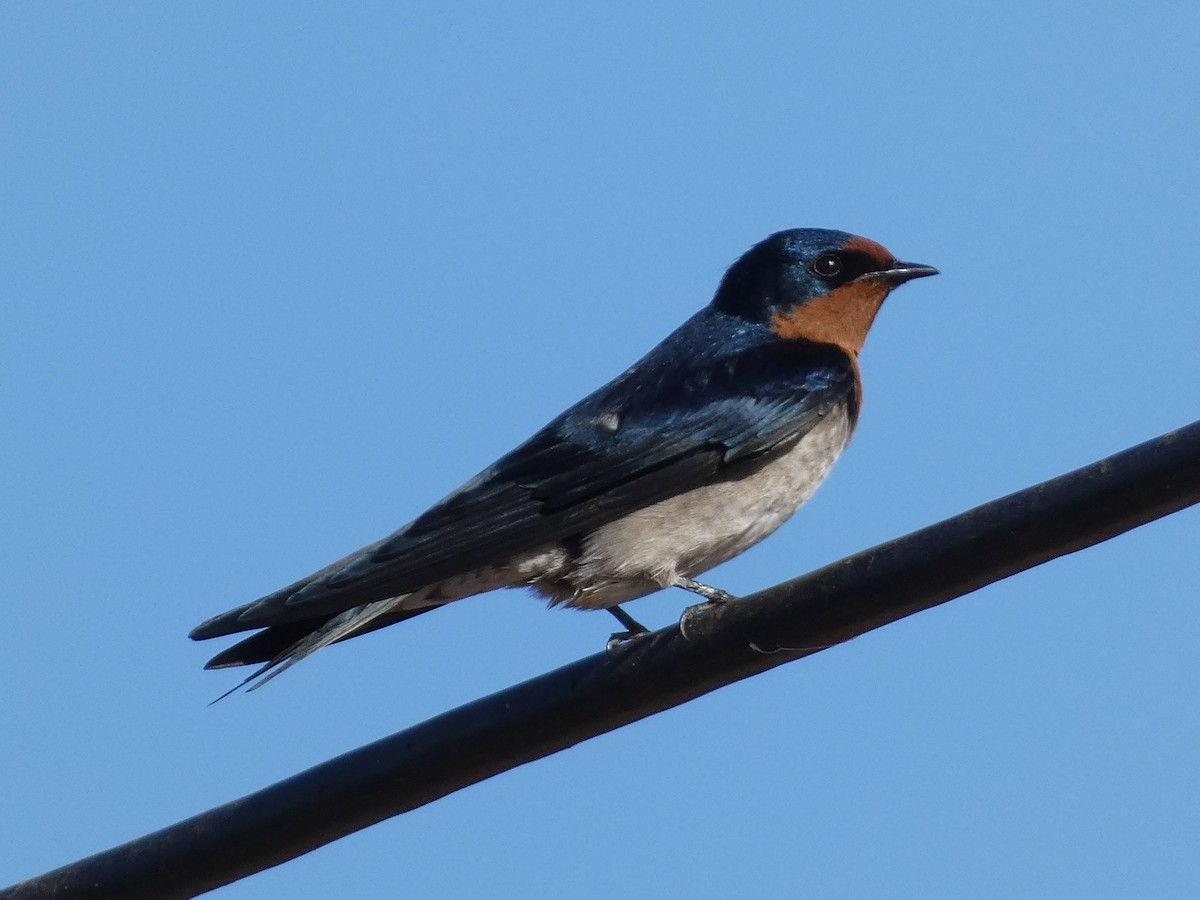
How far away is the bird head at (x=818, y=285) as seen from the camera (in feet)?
22.4

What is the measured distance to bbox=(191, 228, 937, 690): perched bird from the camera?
16.4 ft

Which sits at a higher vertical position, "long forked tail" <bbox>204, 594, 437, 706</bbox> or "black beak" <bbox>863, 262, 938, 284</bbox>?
"black beak" <bbox>863, 262, 938, 284</bbox>

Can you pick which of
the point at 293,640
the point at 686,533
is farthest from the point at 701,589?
the point at 293,640

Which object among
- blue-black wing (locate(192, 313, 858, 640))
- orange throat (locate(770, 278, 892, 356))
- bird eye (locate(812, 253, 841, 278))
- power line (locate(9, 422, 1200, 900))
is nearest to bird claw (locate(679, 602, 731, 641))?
power line (locate(9, 422, 1200, 900))

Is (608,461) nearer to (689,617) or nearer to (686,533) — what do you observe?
(686,533)

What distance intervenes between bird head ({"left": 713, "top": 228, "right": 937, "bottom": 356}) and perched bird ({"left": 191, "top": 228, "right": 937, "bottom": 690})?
0.28ft

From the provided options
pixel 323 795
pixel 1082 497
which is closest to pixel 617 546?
pixel 323 795

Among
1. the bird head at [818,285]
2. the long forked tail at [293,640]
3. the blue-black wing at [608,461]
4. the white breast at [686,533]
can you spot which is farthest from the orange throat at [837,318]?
the long forked tail at [293,640]

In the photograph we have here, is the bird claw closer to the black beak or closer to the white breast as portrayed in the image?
the white breast

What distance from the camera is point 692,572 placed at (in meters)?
5.76

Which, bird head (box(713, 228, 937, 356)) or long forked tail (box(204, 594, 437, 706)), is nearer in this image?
long forked tail (box(204, 594, 437, 706))

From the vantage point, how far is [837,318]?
6.81m

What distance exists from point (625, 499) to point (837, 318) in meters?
1.58

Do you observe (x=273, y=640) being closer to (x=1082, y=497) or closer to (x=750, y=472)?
(x=750, y=472)
